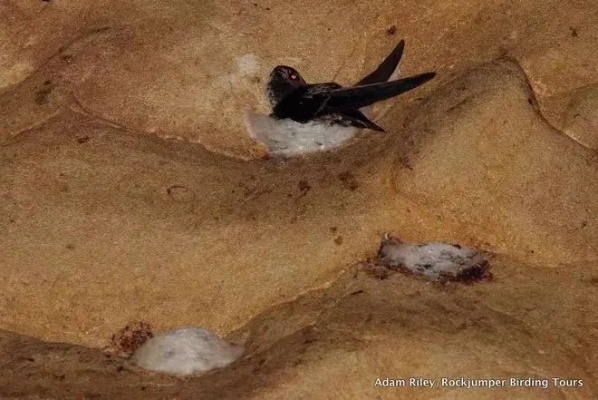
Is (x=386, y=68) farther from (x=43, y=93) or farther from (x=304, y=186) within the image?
(x=43, y=93)

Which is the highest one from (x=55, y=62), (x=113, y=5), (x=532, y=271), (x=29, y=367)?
(x=532, y=271)

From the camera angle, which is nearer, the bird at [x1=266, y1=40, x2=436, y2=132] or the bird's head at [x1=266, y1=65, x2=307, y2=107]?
the bird at [x1=266, y1=40, x2=436, y2=132]

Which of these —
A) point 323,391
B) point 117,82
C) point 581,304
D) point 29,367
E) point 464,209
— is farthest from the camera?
point 117,82

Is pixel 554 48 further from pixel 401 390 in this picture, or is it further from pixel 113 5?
pixel 113 5

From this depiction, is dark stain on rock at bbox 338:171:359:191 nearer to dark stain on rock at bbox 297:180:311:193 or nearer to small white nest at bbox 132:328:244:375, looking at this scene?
dark stain on rock at bbox 297:180:311:193

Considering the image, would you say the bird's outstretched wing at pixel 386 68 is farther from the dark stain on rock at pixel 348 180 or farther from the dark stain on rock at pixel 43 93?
the dark stain on rock at pixel 43 93

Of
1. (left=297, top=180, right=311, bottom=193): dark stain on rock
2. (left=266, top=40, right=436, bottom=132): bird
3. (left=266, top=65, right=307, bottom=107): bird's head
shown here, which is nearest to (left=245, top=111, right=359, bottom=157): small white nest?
(left=266, top=40, right=436, bottom=132): bird

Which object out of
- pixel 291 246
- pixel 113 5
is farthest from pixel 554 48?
pixel 113 5
